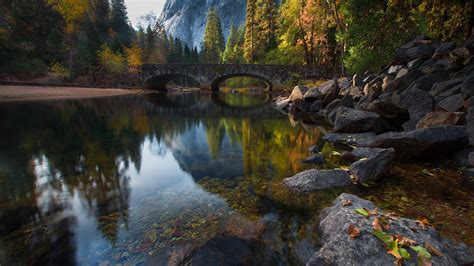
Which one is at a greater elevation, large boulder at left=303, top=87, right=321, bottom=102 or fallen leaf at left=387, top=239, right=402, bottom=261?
large boulder at left=303, top=87, right=321, bottom=102

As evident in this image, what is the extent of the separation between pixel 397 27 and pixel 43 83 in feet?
140

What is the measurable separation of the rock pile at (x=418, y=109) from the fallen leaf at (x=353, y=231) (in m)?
3.31

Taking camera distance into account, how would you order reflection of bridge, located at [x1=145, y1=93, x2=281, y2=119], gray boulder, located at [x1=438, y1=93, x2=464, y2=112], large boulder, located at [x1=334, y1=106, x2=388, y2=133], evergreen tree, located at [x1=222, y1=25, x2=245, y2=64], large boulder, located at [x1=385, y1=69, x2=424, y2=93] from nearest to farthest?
1. gray boulder, located at [x1=438, y1=93, x2=464, y2=112]
2. large boulder, located at [x1=334, y1=106, x2=388, y2=133]
3. large boulder, located at [x1=385, y1=69, x2=424, y2=93]
4. reflection of bridge, located at [x1=145, y1=93, x2=281, y2=119]
5. evergreen tree, located at [x1=222, y1=25, x2=245, y2=64]

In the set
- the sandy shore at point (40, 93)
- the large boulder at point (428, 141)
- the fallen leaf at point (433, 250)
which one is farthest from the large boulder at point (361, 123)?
the sandy shore at point (40, 93)

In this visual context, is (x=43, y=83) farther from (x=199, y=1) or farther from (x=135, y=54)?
(x=199, y=1)

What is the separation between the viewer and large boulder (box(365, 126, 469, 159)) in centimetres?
716

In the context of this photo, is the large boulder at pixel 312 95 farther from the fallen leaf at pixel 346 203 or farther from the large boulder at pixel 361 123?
the fallen leaf at pixel 346 203

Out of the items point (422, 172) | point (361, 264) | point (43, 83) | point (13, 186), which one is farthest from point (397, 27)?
point (43, 83)

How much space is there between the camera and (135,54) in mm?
60250

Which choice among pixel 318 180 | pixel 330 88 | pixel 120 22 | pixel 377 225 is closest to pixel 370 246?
pixel 377 225

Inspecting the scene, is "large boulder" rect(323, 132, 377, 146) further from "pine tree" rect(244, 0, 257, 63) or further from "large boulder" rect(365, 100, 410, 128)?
"pine tree" rect(244, 0, 257, 63)

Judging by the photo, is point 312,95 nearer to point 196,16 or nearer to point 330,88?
point 330,88

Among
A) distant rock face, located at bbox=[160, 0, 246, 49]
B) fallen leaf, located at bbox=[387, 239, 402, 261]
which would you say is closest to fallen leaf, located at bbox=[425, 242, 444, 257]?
fallen leaf, located at bbox=[387, 239, 402, 261]

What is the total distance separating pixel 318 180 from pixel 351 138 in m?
5.00
